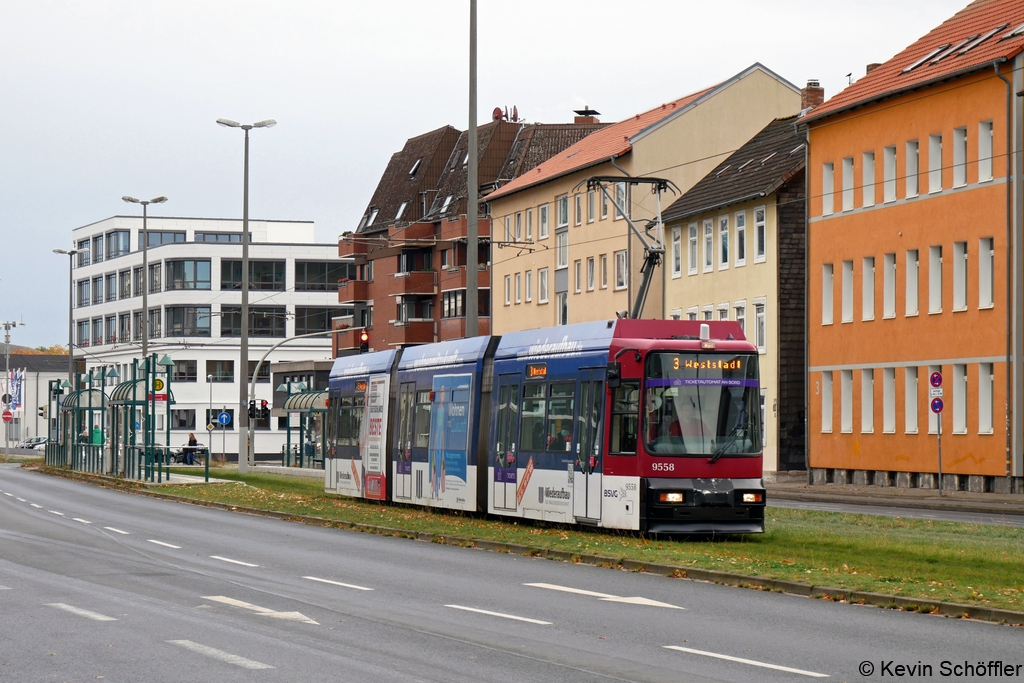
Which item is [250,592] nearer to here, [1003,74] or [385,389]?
[385,389]

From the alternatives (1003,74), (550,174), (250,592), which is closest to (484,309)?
(550,174)

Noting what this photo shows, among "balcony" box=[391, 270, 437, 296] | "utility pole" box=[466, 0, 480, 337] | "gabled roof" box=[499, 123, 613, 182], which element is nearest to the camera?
"utility pole" box=[466, 0, 480, 337]

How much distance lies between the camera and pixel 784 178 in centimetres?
5594

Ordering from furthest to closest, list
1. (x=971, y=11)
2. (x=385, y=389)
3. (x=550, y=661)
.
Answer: (x=971, y=11) < (x=385, y=389) < (x=550, y=661)

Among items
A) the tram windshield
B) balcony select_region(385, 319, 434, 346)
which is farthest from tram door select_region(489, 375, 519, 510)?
balcony select_region(385, 319, 434, 346)

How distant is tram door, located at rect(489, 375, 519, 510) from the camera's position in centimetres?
2714

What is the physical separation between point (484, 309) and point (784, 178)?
34951 mm

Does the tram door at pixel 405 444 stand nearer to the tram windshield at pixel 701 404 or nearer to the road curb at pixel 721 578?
the road curb at pixel 721 578

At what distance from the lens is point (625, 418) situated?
23734 mm

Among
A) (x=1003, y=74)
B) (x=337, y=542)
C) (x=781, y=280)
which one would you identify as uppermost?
(x=1003, y=74)

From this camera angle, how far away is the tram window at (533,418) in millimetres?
26172

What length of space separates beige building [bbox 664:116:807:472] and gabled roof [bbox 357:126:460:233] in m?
35.2

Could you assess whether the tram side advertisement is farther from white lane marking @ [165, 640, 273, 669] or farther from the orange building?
white lane marking @ [165, 640, 273, 669]

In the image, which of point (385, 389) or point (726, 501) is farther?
point (385, 389)
